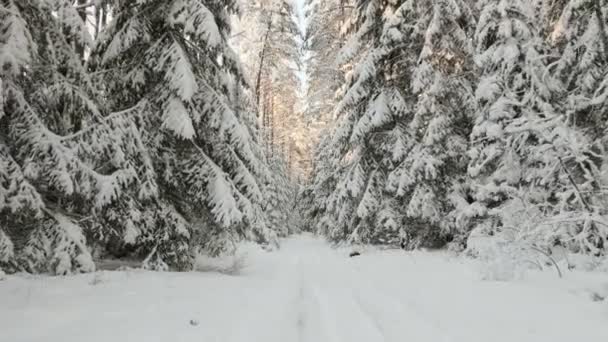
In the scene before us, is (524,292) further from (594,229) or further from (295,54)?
(295,54)

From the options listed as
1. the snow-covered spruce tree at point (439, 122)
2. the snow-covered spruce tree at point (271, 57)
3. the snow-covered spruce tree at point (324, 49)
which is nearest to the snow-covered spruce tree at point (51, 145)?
the snow-covered spruce tree at point (439, 122)

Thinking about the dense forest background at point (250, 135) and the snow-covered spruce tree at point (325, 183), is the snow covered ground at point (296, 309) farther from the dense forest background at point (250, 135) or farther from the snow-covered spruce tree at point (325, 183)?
the snow-covered spruce tree at point (325, 183)

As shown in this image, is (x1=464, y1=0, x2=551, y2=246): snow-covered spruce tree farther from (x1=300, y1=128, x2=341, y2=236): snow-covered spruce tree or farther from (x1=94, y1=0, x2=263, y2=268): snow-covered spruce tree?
(x1=300, y1=128, x2=341, y2=236): snow-covered spruce tree

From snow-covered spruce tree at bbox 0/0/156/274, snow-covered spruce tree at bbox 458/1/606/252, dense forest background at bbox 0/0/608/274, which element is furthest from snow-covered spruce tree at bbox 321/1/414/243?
snow-covered spruce tree at bbox 0/0/156/274

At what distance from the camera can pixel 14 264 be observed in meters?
6.35

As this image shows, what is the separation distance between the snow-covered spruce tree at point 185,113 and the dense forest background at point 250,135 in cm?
4

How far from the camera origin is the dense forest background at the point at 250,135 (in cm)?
675

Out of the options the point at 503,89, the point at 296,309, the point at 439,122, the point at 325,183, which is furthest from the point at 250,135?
the point at 325,183

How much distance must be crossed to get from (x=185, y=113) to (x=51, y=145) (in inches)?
101

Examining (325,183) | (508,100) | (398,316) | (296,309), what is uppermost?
(508,100)

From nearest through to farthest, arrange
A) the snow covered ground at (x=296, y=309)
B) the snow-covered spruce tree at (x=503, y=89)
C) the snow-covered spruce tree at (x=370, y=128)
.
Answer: the snow covered ground at (x=296, y=309), the snow-covered spruce tree at (x=503, y=89), the snow-covered spruce tree at (x=370, y=128)

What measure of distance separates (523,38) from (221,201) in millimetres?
8000

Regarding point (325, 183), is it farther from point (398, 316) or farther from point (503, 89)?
point (398, 316)

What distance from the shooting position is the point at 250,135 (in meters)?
11.3
